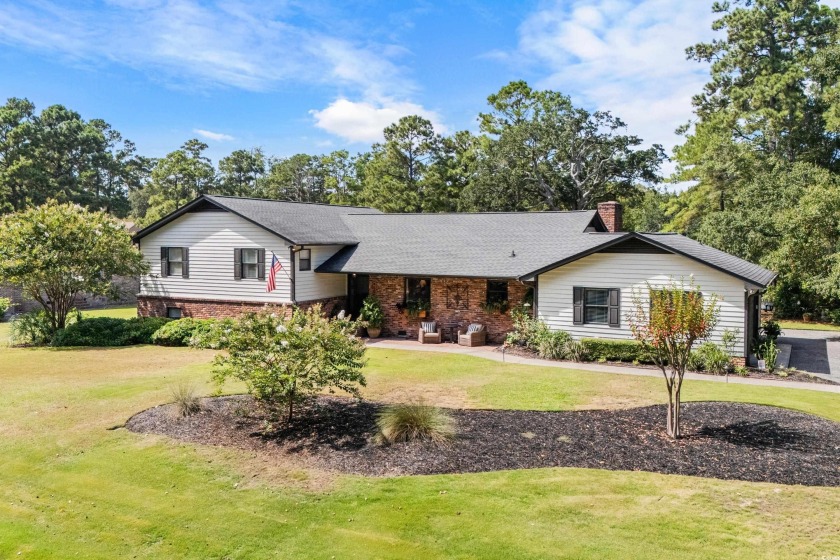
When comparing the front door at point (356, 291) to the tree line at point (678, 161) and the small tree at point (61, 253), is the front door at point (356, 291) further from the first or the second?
the tree line at point (678, 161)

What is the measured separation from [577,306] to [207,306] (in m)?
14.7

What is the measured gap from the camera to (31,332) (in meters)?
21.2

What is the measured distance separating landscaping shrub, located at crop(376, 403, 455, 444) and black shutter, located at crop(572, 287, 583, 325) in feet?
30.9

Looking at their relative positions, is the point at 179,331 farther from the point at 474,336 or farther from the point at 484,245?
the point at 484,245

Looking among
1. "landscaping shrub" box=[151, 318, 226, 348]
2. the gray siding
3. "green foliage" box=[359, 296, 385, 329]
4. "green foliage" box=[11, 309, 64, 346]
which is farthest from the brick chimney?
"green foliage" box=[11, 309, 64, 346]

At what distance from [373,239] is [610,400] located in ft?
47.7

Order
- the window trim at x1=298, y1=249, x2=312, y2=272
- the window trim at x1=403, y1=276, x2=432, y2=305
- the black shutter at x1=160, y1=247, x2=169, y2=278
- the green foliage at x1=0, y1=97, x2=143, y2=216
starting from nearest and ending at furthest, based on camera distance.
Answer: the window trim at x1=403, y1=276, x2=432, y2=305 → the window trim at x1=298, y1=249, x2=312, y2=272 → the black shutter at x1=160, y1=247, x2=169, y2=278 → the green foliage at x1=0, y1=97, x2=143, y2=216

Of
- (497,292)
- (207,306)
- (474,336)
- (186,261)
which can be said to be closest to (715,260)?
(497,292)

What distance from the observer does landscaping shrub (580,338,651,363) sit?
1709 centimetres

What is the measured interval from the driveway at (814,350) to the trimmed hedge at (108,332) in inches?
878

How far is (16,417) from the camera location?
11.4 metres

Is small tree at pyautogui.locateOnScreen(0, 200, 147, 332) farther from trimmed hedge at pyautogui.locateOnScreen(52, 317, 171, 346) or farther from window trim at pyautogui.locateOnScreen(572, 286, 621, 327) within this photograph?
window trim at pyautogui.locateOnScreen(572, 286, 621, 327)

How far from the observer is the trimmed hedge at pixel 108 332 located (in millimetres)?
20906

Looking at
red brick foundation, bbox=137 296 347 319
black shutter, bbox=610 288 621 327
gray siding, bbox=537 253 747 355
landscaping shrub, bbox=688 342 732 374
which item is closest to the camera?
landscaping shrub, bbox=688 342 732 374
